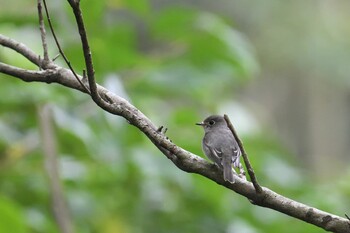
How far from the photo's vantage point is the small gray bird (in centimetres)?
412

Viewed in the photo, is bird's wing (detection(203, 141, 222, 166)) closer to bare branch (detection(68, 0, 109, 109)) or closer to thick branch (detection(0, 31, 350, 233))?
thick branch (detection(0, 31, 350, 233))

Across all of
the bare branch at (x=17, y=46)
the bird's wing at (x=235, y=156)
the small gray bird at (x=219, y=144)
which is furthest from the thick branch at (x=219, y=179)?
the bird's wing at (x=235, y=156)

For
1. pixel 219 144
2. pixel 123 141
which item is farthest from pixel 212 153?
pixel 123 141

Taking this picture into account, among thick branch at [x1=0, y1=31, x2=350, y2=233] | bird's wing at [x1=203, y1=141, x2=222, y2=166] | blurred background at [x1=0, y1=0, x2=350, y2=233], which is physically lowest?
thick branch at [x1=0, y1=31, x2=350, y2=233]

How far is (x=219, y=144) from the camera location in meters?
4.59

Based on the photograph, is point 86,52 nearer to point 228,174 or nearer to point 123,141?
point 228,174

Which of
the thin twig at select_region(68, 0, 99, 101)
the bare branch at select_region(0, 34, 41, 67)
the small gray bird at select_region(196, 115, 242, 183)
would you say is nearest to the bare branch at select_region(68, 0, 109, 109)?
the thin twig at select_region(68, 0, 99, 101)

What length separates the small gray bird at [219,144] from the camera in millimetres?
4122

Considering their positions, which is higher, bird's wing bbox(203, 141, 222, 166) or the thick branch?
bird's wing bbox(203, 141, 222, 166)

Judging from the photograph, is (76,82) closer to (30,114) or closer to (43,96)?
(43,96)

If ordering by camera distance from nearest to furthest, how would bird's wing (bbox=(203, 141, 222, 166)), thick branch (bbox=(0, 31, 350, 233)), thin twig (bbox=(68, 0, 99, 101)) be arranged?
thin twig (bbox=(68, 0, 99, 101)) < thick branch (bbox=(0, 31, 350, 233)) < bird's wing (bbox=(203, 141, 222, 166))

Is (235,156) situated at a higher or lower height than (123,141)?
lower

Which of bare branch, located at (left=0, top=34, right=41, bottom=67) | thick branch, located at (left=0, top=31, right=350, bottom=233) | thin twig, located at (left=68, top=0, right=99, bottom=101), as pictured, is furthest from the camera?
bare branch, located at (left=0, top=34, right=41, bottom=67)

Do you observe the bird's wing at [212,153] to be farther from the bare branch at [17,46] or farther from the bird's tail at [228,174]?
the bare branch at [17,46]
